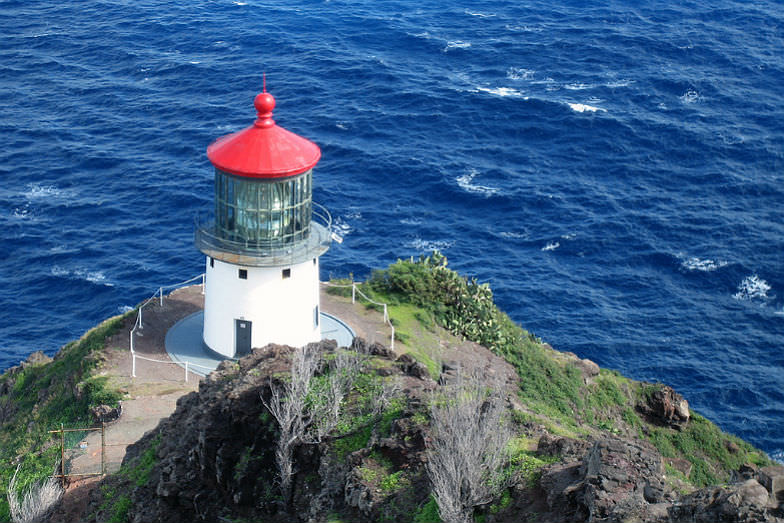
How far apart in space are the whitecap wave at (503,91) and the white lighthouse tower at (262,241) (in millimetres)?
57076

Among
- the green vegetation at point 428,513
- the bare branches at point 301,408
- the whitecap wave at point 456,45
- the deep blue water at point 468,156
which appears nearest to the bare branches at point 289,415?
the bare branches at point 301,408

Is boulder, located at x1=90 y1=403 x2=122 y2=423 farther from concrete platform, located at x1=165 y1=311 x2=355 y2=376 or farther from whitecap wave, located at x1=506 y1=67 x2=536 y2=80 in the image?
whitecap wave, located at x1=506 y1=67 x2=536 y2=80

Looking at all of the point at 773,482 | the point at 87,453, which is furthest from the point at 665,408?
the point at 773,482

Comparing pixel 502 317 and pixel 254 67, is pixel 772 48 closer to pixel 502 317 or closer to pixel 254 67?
pixel 254 67

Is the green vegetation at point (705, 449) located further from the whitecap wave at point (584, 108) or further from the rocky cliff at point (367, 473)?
the whitecap wave at point (584, 108)

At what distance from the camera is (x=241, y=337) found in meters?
41.7

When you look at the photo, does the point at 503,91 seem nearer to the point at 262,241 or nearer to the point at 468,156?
the point at 468,156

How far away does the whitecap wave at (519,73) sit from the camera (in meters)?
99.4

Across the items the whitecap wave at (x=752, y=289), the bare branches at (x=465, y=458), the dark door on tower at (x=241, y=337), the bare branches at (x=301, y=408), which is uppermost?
the bare branches at (x=465, y=458)

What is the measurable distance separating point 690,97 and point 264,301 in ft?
217

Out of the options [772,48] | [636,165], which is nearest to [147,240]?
[636,165]

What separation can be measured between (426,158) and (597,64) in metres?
26.5

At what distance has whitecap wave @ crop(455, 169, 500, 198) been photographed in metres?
81.5

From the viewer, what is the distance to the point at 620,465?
76.9 feet
